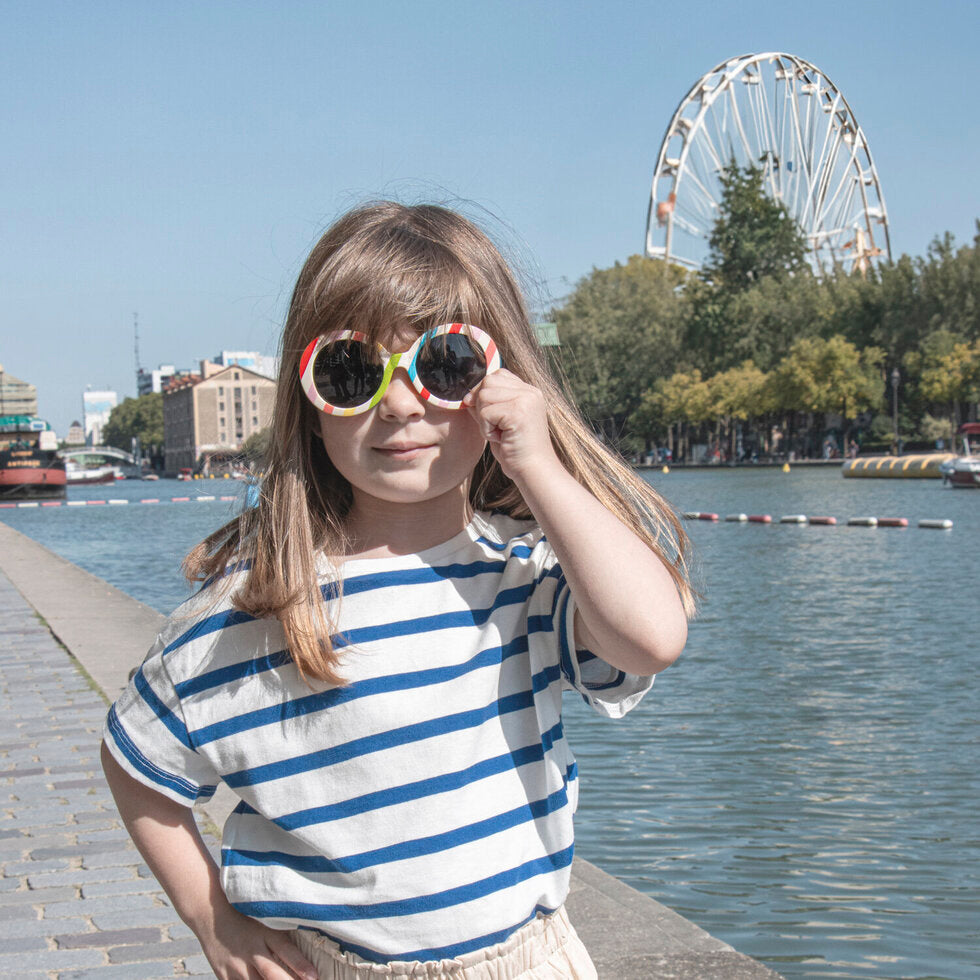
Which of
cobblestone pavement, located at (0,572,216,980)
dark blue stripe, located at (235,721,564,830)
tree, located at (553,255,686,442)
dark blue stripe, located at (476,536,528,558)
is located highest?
tree, located at (553,255,686,442)

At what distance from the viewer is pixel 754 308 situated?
215 ft

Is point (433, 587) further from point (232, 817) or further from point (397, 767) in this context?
point (232, 817)

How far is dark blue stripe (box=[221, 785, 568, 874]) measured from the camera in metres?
1.37

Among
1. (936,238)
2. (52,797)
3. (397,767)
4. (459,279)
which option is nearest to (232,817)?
(397,767)

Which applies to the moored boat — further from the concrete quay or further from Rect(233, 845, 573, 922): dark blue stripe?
Rect(233, 845, 573, 922): dark blue stripe

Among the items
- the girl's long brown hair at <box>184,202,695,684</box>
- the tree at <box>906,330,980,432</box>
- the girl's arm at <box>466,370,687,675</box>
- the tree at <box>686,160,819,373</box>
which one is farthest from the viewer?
the tree at <box>686,160,819,373</box>

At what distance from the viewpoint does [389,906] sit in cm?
137

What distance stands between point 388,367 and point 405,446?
0.09 m

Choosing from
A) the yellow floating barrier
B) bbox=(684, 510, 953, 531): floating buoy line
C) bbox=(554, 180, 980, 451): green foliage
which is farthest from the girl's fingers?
bbox=(554, 180, 980, 451): green foliage

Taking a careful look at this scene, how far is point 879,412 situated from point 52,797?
196ft

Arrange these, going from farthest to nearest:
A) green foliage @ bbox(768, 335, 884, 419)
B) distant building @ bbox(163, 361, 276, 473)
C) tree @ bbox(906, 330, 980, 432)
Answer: distant building @ bbox(163, 361, 276, 473)
green foliage @ bbox(768, 335, 884, 419)
tree @ bbox(906, 330, 980, 432)

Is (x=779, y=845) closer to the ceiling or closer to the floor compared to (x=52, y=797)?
closer to the floor

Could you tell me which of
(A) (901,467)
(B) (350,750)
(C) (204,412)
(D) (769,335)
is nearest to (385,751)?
(B) (350,750)

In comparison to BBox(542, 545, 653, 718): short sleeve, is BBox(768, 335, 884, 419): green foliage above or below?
above
